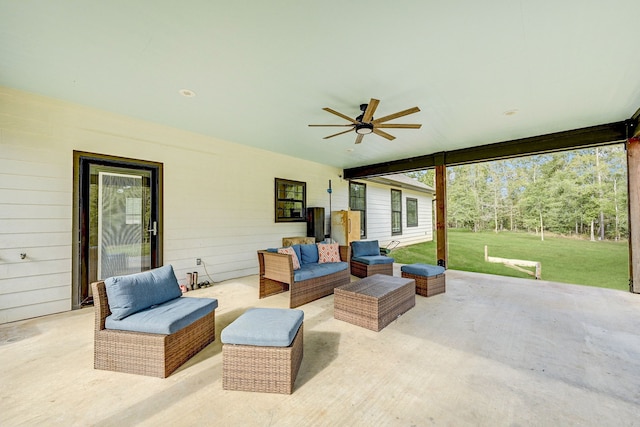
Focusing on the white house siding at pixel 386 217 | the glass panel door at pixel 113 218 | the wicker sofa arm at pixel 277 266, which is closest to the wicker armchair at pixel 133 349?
the wicker sofa arm at pixel 277 266

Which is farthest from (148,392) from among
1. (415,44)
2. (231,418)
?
(415,44)

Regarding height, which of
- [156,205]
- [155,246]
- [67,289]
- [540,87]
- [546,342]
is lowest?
[546,342]

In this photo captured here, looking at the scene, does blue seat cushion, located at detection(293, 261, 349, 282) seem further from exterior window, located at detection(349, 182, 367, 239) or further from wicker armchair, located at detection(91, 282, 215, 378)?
exterior window, located at detection(349, 182, 367, 239)

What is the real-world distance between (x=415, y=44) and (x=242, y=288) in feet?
15.0

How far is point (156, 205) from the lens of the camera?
4.50 m

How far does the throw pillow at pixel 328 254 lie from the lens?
4.67 m

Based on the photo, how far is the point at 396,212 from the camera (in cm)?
1117

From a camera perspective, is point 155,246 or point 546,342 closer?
point 546,342

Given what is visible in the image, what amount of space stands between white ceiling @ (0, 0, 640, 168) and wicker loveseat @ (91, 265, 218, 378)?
228 centimetres

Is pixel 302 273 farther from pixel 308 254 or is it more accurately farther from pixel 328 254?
pixel 328 254

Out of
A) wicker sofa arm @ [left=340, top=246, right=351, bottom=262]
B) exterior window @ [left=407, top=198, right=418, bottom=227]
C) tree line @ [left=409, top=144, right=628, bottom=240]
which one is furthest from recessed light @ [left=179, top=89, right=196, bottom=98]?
exterior window @ [left=407, top=198, right=418, bottom=227]

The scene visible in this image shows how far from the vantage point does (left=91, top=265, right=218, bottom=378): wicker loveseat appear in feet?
6.84

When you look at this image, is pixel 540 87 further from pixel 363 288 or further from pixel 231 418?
pixel 231 418

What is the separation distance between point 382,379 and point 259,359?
1.03m
